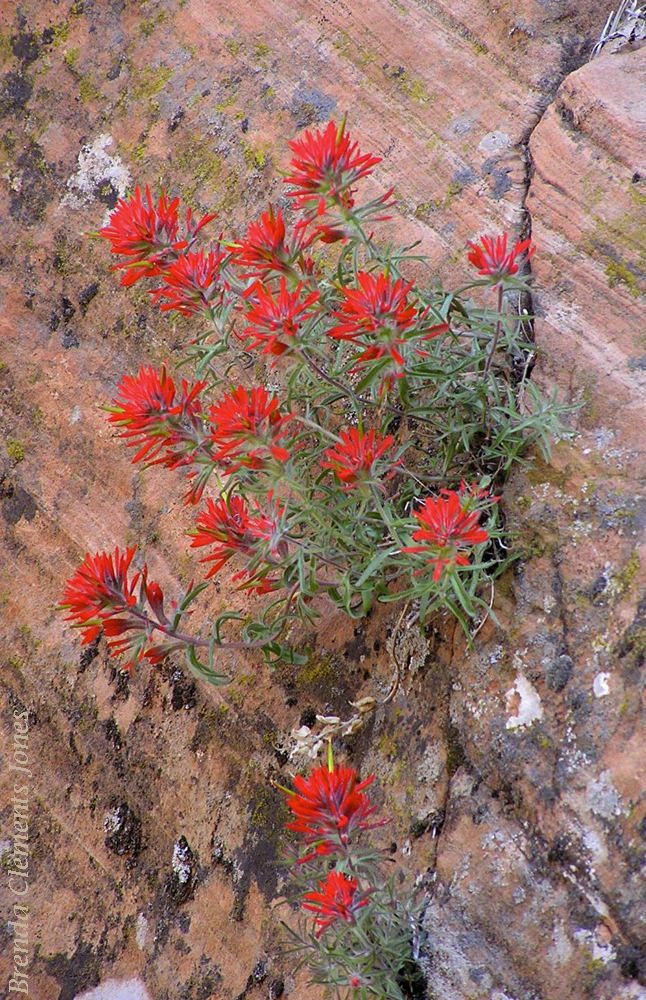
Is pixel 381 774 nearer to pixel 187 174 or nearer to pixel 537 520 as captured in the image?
pixel 537 520

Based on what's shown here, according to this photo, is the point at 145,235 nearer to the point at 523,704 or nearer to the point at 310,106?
the point at 310,106

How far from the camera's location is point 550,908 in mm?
1710

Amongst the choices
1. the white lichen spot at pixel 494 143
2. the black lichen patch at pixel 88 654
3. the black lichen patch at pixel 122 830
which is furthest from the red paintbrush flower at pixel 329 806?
the white lichen spot at pixel 494 143

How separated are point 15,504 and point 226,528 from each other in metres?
1.29

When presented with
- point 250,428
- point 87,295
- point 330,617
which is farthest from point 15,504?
point 250,428

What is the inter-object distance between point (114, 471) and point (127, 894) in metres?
1.23

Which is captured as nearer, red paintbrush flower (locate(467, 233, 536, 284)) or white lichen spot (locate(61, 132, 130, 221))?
red paintbrush flower (locate(467, 233, 536, 284))

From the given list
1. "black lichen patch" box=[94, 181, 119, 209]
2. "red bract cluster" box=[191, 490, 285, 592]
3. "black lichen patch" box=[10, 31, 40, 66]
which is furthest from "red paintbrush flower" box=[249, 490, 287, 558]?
"black lichen patch" box=[10, 31, 40, 66]

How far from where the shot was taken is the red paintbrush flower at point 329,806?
64.2 inches

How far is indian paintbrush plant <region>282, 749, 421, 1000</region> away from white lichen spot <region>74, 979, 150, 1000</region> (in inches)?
22.7

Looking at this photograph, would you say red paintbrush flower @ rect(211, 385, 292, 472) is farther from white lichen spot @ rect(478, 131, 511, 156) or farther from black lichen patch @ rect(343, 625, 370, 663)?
white lichen spot @ rect(478, 131, 511, 156)

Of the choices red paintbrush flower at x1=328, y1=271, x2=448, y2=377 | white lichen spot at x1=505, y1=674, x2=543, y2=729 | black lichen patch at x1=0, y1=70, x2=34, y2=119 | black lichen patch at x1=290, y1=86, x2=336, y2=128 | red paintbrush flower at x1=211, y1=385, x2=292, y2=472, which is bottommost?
white lichen spot at x1=505, y1=674, x2=543, y2=729

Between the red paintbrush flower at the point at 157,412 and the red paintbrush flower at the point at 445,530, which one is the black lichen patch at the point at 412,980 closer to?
the red paintbrush flower at the point at 445,530

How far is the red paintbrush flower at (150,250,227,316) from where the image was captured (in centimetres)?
188
